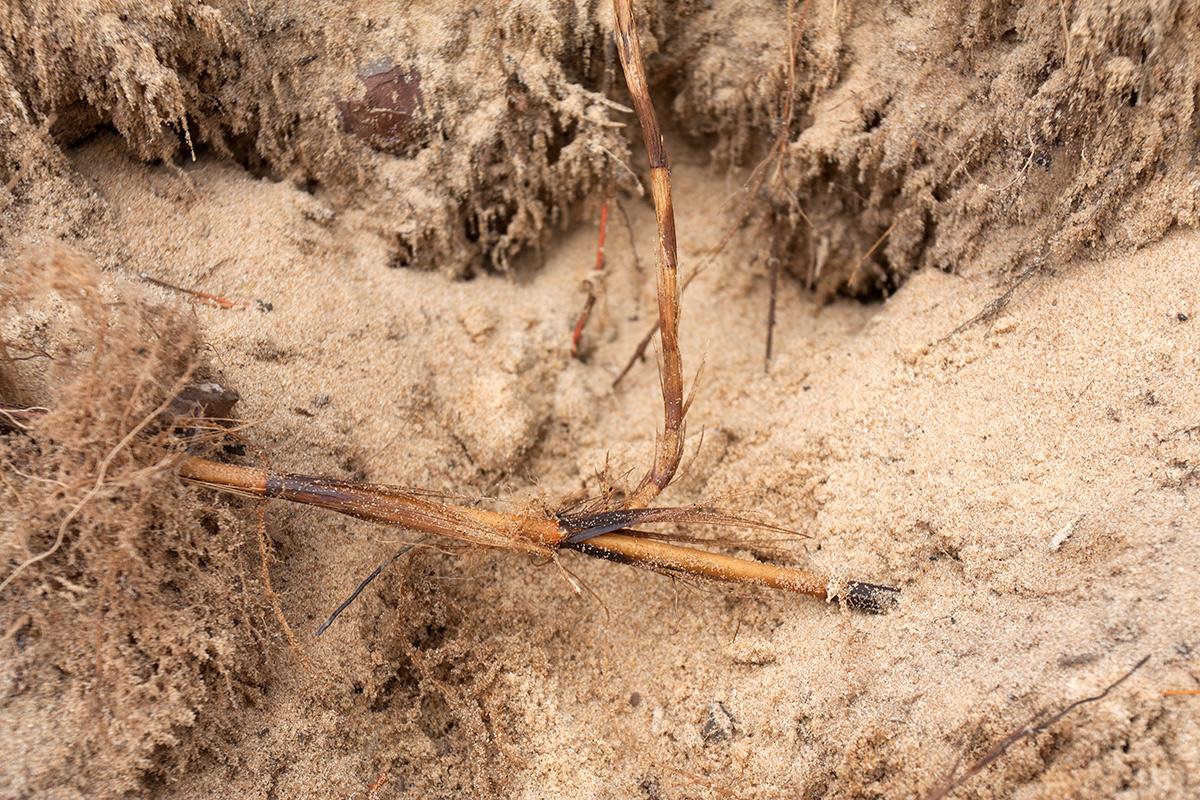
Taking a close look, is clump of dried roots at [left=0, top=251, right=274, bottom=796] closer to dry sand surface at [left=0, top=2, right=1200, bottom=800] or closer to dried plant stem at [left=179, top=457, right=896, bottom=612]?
dry sand surface at [left=0, top=2, right=1200, bottom=800]

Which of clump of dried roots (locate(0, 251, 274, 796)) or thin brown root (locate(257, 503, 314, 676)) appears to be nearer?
clump of dried roots (locate(0, 251, 274, 796))

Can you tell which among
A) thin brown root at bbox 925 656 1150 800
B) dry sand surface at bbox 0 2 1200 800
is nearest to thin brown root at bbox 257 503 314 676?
dry sand surface at bbox 0 2 1200 800

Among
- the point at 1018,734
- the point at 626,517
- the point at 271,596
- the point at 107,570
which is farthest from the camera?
the point at 626,517

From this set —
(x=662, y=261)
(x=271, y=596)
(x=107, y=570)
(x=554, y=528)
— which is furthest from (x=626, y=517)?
(x=107, y=570)

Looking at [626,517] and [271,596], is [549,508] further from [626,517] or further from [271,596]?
[271,596]

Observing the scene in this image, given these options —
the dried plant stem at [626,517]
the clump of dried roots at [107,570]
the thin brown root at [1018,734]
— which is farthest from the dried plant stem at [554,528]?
the thin brown root at [1018,734]

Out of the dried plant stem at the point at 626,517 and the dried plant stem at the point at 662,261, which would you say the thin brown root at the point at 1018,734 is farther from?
the dried plant stem at the point at 662,261

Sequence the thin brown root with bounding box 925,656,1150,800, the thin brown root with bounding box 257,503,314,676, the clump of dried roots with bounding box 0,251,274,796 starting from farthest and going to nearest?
1. the thin brown root with bounding box 257,503,314,676
2. the clump of dried roots with bounding box 0,251,274,796
3. the thin brown root with bounding box 925,656,1150,800

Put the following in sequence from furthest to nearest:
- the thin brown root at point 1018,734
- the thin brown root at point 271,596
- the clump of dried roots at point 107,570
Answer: the thin brown root at point 271,596 → the clump of dried roots at point 107,570 → the thin brown root at point 1018,734

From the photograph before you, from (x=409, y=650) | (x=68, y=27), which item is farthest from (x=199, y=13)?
(x=409, y=650)

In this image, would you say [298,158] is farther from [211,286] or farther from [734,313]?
[734,313]
